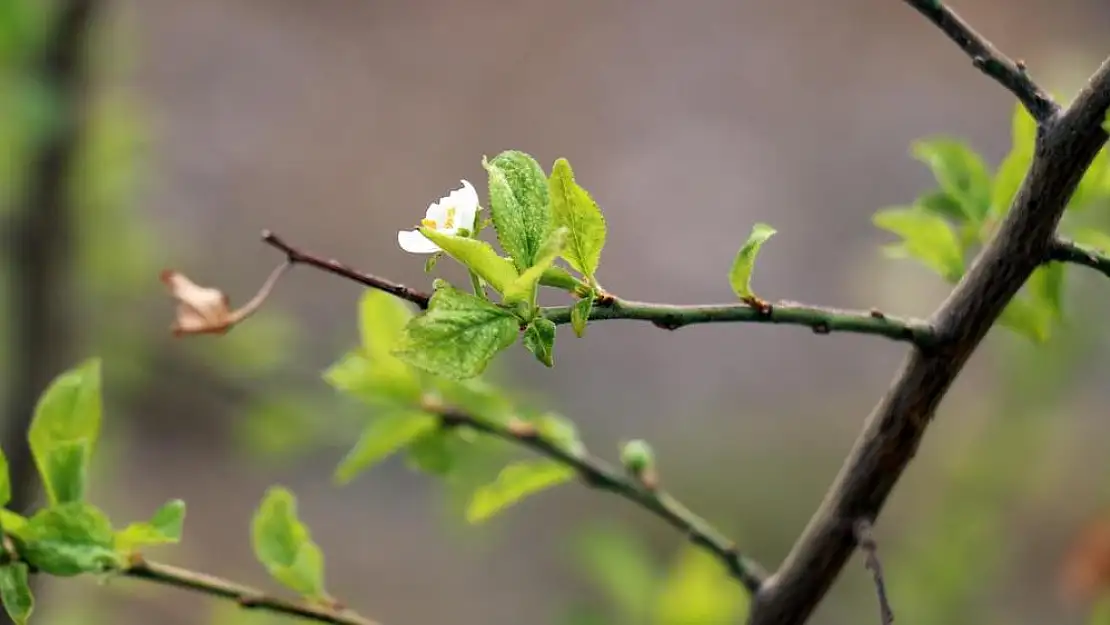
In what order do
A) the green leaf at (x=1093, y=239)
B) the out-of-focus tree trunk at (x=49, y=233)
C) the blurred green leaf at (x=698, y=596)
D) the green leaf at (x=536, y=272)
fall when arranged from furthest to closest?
the out-of-focus tree trunk at (x=49, y=233), the blurred green leaf at (x=698, y=596), the green leaf at (x=1093, y=239), the green leaf at (x=536, y=272)

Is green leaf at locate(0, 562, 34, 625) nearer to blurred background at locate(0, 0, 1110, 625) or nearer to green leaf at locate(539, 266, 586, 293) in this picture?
green leaf at locate(539, 266, 586, 293)

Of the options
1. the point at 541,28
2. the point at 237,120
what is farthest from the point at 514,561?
the point at 541,28

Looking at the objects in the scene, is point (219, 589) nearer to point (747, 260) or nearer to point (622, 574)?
point (747, 260)

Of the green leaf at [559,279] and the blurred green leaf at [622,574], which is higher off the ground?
the green leaf at [559,279]

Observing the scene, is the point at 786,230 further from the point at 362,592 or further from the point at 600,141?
the point at 362,592

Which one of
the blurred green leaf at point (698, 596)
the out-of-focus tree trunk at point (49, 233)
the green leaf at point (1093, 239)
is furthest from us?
the out-of-focus tree trunk at point (49, 233)

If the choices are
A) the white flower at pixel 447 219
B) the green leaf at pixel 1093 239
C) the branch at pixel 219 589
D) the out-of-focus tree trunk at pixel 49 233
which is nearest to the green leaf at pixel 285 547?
the branch at pixel 219 589

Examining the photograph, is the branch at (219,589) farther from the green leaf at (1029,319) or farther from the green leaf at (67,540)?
the green leaf at (1029,319)
